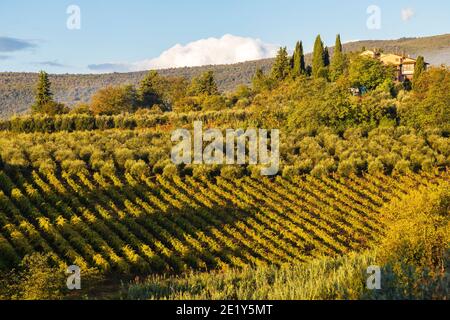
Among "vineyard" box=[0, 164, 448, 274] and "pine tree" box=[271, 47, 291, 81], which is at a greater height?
"pine tree" box=[271, 47, 291, 81]

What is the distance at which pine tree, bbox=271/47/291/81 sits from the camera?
109250 mm

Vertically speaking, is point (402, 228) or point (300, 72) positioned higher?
point (300, 72)

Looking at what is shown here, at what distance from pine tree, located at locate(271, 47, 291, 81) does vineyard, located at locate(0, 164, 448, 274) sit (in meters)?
65.2

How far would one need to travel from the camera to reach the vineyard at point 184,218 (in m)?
30.0

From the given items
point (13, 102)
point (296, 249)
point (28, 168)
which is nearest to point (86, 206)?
point (28, 168)

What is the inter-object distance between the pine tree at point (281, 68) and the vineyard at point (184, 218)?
2566 inches

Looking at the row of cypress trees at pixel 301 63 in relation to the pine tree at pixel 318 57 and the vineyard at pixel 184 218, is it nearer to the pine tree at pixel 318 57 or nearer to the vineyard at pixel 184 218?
the pine tree at pixel 318 57

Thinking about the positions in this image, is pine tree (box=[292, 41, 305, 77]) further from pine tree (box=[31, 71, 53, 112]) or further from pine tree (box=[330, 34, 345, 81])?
pine tree (box=[31, 71, 53, 112])

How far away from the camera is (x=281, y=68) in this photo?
11038 cm

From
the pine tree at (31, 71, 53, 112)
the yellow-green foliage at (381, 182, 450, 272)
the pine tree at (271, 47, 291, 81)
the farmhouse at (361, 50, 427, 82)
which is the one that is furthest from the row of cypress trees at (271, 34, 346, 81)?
the yellow-green foliage at (381, 182, 450, 272)

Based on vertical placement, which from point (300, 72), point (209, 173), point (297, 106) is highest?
point (300, 72)

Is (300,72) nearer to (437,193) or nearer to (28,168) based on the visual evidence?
(28,168)
